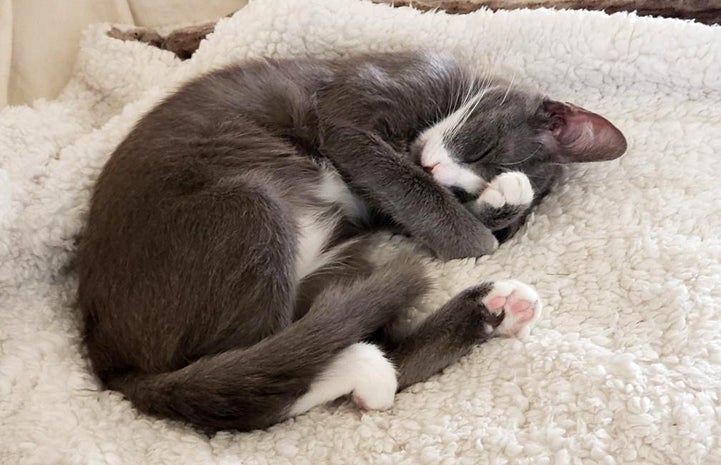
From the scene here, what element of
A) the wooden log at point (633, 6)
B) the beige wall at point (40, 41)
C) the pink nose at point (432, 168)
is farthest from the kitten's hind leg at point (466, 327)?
the beige wall at point (40, 41)

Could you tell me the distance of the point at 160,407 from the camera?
3.43 ft

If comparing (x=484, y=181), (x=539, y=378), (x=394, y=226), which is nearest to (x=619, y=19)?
(x=484, y=181)

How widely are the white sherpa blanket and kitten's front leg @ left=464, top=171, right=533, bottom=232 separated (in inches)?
2.0

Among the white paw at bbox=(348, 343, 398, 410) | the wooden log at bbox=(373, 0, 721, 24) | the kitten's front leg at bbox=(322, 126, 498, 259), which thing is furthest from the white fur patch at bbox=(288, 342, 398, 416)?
the wooden log at bbox=(373, 0, 721, 24)

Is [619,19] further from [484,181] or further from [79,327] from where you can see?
[79,327]

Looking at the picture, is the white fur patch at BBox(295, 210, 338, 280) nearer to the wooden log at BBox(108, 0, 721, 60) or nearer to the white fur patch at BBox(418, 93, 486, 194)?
the white fur patch at BBox(418, 93, 486, 194)

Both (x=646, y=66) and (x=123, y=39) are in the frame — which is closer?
(x=646, y=66)

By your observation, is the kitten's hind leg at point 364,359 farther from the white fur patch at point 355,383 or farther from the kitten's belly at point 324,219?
the kitten's belly at point 324,219

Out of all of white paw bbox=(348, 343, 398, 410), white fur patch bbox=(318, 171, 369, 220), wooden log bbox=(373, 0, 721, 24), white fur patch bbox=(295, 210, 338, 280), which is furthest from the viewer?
wooden log bbox=(373, 0, 721, 24)

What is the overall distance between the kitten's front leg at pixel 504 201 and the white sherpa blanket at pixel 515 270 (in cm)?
5

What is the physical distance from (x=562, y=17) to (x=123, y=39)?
1.12m

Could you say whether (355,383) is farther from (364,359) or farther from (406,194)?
(406,194)

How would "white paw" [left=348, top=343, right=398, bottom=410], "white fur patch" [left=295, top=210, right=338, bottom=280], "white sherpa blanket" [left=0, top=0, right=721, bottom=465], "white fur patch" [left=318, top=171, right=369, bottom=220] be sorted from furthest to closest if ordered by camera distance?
1. "white fur patch" [left=318, top=171, right=369, bottom=220]
2. "white fur patch" [left=295, top=210, right=338, bottom=280]
3. "white paw" [left=348, top=343, right=398, bottom=410]
4. "white sherpa blanket" [left=0, top=0, right=721, bottom=465]

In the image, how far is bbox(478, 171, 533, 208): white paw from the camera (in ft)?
4.42
